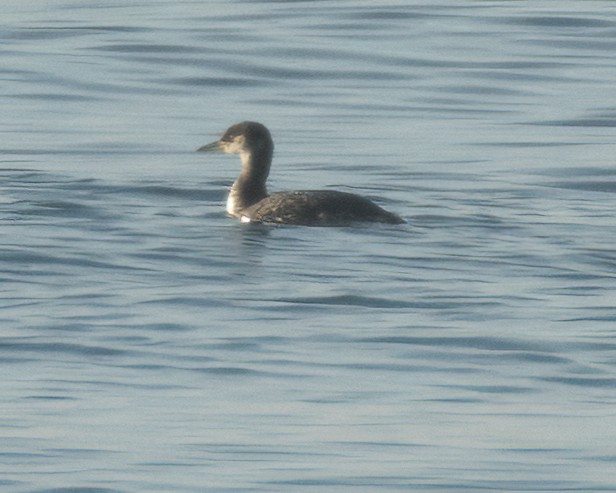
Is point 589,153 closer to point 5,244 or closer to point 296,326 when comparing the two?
point 5,244

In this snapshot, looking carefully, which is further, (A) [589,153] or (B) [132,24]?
(B) [132,24]

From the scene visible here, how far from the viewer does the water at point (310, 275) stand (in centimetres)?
912

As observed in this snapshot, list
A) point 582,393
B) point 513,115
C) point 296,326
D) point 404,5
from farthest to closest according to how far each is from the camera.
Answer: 1. point 404,5
2. point 513,115
3. point 296,326
4. point 582,393

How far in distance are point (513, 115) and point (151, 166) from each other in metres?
5.16

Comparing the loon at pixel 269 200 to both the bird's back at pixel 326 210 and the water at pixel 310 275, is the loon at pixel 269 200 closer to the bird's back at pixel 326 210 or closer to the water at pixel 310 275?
the bird's back at pixel 326 210

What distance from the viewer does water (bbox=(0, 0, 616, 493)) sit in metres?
9.12

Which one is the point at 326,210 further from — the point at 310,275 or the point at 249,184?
the point at 310,275

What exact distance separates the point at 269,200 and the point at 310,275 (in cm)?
263

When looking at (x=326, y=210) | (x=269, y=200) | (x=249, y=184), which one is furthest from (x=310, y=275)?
(x=249, y=184)

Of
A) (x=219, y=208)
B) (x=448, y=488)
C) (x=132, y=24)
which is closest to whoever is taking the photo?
(x=448, y=488)

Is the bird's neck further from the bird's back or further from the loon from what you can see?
the bird's back

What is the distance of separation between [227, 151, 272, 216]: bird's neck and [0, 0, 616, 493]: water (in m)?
0.18

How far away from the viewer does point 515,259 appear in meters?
13.9

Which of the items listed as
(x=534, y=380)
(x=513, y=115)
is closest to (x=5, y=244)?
(x=534, y=380)
